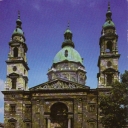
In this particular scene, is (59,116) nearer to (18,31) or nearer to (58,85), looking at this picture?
(58,85)

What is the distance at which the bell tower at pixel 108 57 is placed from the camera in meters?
39.8

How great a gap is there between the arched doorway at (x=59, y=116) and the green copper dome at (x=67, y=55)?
14.5m

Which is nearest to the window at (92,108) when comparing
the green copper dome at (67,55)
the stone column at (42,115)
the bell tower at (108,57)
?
the bell tower at (108,57)

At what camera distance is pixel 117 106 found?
77.8 ft

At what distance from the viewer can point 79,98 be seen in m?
39.5

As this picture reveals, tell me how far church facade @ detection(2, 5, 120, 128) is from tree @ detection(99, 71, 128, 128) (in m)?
14.4

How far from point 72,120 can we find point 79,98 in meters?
3.19

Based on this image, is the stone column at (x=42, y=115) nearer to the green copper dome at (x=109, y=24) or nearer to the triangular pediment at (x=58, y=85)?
the triangular pediment at (x=58, y=85)

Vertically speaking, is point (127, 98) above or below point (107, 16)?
below

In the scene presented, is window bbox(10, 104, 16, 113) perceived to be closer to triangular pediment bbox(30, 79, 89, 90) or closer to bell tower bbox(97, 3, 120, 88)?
triangular pediment bbox(30, 79, 89, 90)

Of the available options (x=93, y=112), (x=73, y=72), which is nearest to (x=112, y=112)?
(x=93, y=112)

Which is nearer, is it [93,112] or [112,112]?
[112,112]

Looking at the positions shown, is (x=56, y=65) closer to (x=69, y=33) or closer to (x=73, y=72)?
(x=73, y=72)

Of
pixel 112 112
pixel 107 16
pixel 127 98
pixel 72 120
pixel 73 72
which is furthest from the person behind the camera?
pixel 73 72
